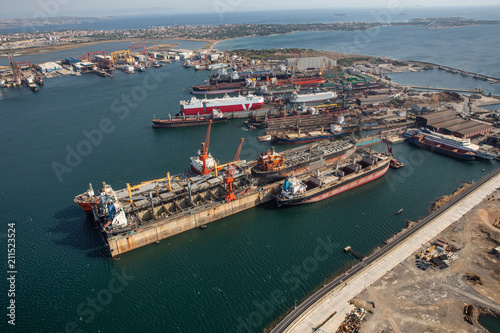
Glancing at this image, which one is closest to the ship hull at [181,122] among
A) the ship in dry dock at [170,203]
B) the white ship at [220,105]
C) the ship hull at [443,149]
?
the white ship at [220,105]

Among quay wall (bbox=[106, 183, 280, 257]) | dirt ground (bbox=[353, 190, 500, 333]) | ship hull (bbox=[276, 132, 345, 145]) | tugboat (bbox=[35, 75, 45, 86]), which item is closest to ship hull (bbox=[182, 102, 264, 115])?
ship hull (bbox=[276, 132, 345, 145])

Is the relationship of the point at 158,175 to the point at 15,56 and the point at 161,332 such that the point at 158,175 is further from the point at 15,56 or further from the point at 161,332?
the point at 15,56

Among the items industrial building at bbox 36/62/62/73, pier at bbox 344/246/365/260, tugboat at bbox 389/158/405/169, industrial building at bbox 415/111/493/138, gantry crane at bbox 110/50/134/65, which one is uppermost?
gantry crane at bbox 110/50/134/65

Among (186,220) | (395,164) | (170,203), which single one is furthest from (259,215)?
(395,164)

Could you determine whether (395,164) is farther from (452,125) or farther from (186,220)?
(186,220)

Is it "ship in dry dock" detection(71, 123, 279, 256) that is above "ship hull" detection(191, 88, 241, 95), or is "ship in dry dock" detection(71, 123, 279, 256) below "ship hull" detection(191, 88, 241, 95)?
below

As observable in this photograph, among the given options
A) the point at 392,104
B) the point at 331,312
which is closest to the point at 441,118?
the point at 392,104

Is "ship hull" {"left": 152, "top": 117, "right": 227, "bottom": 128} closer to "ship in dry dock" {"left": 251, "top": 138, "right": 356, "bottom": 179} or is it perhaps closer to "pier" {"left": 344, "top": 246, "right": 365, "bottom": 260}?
"ship in dry dock" {"left": 251, "top": 138, "right": 356, "bottom": 179}
